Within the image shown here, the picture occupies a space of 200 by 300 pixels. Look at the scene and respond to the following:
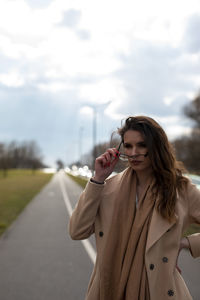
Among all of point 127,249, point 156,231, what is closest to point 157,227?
point 156,231

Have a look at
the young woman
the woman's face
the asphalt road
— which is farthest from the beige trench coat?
the asphalt road

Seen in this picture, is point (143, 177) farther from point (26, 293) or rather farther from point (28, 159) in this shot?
point (28, 159)

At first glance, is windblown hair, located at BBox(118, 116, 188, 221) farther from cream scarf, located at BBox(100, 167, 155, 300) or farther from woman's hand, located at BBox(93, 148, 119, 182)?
woman's hand, located at BBox(93, 148, 119, 182)

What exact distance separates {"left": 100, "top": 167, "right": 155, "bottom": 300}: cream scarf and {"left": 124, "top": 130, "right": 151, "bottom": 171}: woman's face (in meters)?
0.11

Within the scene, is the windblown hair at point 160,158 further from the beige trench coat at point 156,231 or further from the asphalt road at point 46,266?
the asphalt road at point 46,266

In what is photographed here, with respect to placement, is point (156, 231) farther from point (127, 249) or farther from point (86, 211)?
point (86, 211)

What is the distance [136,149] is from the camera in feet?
7.25

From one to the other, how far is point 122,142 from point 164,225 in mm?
618

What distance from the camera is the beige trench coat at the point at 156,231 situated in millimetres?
2059

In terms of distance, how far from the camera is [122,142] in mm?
2354

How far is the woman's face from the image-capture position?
2.21 meters

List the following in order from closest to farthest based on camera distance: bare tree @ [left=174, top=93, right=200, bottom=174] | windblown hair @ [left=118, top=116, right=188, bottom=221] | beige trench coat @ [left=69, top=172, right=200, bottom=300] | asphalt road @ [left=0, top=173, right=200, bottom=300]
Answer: beige trench coat @ [left=69, top=172, right=200, bottom=300] < windblown hair @ [left=118, top=116, right=188, bottom=221] < asphalt road @ [left=0, top=173, right=200, bottom=300] < bare tree @ [left=174, top=93, right=200, bottom=174]

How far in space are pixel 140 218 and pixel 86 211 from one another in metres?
0.34

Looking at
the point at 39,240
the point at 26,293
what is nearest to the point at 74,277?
the point at 26,293
